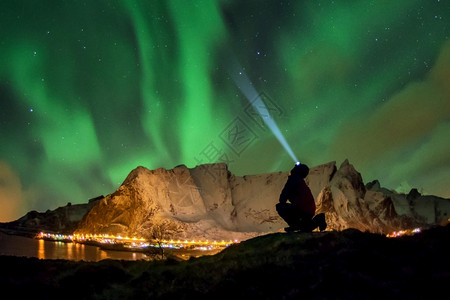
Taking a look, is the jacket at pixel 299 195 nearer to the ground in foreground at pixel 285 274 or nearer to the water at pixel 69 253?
the ground in foreground at pixel 285 274

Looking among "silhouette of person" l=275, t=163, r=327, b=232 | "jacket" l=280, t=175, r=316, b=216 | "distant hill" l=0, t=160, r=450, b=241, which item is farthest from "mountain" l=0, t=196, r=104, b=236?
"jacket" l=280, t=175, r=316, b=216

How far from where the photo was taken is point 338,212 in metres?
37.5

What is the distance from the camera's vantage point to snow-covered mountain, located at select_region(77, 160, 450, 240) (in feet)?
121

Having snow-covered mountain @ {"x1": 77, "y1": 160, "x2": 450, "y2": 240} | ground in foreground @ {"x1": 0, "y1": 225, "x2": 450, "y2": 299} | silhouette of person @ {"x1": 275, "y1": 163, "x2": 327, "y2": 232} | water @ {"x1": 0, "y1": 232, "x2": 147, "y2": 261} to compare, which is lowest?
ground in foreground @ {"x1": 0, "y1": 225, "x2": 450, "y2": 299}

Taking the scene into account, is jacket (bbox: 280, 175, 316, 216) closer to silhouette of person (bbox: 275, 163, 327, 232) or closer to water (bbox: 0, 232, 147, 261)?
silhouette of person (bbox: 275, 163, 327, 232)

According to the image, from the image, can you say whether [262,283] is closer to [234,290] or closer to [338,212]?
[234,290]

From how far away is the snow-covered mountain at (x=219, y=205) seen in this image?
36844mm

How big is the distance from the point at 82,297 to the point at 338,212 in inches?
1352

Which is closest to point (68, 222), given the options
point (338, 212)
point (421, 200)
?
point (338, 212)

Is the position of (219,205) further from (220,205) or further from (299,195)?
(299,195)

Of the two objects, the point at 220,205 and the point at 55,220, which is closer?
the point at 220,205

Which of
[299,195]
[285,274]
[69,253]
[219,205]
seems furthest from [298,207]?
[219,205]

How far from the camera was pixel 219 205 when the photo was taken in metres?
43.3

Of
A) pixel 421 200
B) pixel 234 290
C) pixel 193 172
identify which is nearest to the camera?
pixel 234 290
